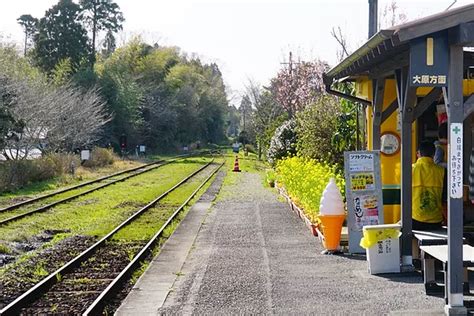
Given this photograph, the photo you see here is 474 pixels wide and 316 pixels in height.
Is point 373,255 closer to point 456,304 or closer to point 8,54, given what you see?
point 456,304

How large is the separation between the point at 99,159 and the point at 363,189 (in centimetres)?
3530

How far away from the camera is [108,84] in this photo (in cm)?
5953

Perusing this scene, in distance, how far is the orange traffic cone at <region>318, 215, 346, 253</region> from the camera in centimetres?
1108

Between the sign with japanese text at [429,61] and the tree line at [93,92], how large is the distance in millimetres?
24373

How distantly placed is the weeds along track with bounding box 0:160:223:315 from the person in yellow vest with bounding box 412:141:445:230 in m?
3.95

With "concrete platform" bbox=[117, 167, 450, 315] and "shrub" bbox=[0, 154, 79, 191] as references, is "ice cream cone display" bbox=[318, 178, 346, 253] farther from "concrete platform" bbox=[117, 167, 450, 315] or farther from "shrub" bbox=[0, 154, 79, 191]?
"shrub" bbox=[0, 154, 79, 191]

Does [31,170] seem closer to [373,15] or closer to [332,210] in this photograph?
[373,15]

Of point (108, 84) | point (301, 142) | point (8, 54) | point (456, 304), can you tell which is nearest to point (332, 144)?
point (301, 142)

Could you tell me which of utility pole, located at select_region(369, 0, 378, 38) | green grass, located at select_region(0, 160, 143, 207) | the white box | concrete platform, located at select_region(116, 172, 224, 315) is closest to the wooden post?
the white box

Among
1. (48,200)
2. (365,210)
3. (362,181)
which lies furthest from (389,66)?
(48,200)

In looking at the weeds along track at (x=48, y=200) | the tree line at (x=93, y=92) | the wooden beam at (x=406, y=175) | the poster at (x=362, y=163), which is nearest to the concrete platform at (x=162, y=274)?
the poster at (x=362, y=163)

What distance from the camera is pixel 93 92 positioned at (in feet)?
173

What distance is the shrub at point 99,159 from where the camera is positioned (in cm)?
4327

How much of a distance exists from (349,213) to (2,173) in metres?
20.2
